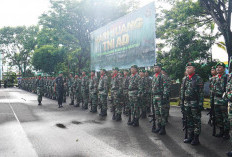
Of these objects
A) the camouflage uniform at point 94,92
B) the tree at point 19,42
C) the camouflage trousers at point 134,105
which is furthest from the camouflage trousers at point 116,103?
the tree at point 19,42

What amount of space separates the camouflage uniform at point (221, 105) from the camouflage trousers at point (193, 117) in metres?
1.03

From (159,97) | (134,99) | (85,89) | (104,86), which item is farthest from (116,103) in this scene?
(85,89)

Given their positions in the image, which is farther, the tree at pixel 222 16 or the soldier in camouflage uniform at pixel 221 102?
the tree at pixel 222 16

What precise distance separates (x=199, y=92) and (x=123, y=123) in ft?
12.1

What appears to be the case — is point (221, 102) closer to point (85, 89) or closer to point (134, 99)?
point (134, 99)

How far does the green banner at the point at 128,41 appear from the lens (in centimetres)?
1189

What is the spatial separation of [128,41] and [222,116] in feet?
27.4

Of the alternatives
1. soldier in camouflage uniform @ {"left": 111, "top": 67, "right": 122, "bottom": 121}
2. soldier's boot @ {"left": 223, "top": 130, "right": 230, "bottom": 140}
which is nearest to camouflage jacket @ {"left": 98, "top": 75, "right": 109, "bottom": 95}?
soldier in camouflage uniform @ {"left": 111, "top": 67, "right": 122, "bottom": 121}

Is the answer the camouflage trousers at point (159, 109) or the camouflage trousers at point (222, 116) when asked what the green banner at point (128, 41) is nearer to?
the camouflage trousers at point (159, 109)

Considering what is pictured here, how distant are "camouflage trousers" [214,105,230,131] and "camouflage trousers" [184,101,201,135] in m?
1.01

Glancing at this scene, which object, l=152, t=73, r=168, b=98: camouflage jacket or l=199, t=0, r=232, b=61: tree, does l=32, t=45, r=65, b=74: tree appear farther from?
l=152, t=73, r=168, b=98: camouflage jacket

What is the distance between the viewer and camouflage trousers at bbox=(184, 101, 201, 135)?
549cm

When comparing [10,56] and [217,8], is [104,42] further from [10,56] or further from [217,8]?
[10,56]

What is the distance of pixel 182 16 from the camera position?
15.4 meters
